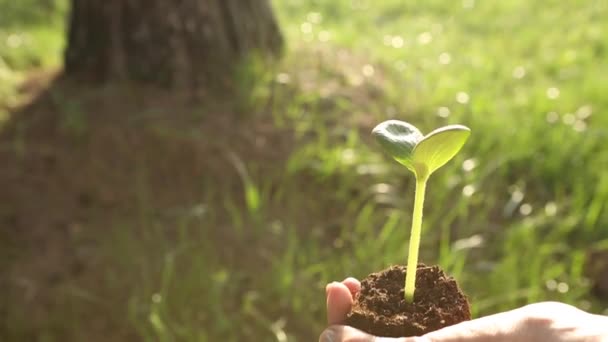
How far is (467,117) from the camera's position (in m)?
2.90

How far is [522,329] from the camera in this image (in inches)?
34.6

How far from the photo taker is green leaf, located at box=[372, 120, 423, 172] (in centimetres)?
88

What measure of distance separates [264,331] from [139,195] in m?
0.62

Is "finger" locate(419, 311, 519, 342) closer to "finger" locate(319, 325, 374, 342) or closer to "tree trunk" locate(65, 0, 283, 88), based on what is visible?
"finger" locate(319, 325, 374, 342)

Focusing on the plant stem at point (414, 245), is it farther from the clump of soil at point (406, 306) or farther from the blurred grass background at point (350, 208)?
the blurred grass background at point (350, 208)

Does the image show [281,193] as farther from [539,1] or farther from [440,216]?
[539,1]

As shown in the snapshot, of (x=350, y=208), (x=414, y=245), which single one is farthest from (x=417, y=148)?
(x=350, y=208)

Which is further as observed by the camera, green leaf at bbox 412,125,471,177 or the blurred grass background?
the blurred grass background

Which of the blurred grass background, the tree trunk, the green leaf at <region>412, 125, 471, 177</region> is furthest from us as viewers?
the tree trunk

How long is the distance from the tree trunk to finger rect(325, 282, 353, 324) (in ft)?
6.23

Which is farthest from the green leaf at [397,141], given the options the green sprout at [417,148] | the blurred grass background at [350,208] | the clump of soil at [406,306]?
the blurred grass background at [350,208]

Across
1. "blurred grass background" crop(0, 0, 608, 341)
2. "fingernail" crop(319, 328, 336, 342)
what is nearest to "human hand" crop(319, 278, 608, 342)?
"fingernail" crop(319, 328, 336, 342)

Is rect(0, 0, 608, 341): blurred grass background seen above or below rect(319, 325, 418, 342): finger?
above

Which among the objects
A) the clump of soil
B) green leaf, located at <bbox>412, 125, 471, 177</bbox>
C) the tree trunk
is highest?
the tree trunk
